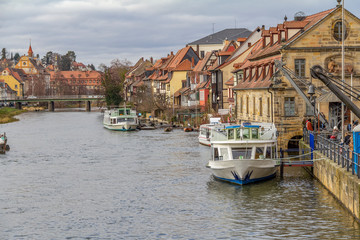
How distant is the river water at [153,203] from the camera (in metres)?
25.0

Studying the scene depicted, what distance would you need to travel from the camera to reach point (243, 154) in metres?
34.8

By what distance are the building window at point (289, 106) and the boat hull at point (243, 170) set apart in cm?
1272

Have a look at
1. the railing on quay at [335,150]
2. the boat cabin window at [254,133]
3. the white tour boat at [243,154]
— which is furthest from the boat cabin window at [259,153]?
the railing on quay at [335,150]

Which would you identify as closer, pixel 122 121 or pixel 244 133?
pixel 244 133

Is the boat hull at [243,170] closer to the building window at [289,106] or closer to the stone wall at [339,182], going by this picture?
the stone wall at [339,182]

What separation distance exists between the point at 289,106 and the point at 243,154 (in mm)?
13854

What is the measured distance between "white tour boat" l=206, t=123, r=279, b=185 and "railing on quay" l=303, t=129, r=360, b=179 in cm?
269

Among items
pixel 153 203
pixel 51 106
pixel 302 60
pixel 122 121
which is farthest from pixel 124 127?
pixel 51 106

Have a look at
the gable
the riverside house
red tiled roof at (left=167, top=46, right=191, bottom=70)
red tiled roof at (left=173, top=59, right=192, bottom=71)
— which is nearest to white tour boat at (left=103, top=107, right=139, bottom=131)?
red tiled roof at (left=173, top=59, right=192, bottom=71)

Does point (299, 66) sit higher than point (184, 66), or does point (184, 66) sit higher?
point (184, 66)

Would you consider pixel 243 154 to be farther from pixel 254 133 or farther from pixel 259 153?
pixel 254 133

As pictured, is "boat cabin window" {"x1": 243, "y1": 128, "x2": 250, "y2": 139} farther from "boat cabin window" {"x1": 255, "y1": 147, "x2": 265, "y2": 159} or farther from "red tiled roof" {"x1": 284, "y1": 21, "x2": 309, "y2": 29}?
"red tiled roof" {"x1": 284, "y1": 21, "x2": 309, "y2": 29}

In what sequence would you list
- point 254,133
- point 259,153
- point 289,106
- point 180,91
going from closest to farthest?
point 259,153
point 254,133
point 289,106
point 180,91

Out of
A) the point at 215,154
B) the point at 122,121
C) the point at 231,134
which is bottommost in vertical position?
the point at 215,154
